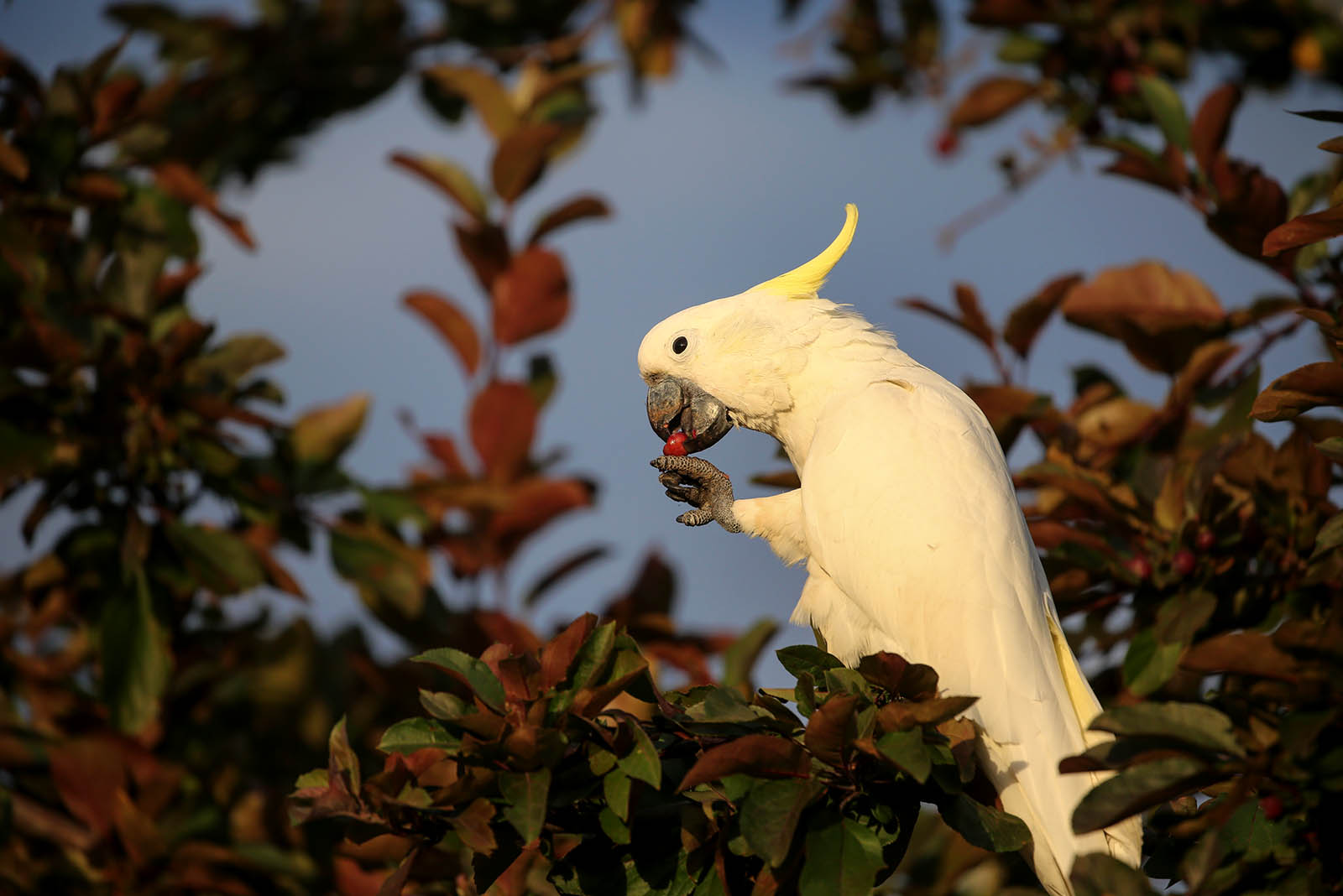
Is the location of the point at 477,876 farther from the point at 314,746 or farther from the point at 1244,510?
the point at 1244,510

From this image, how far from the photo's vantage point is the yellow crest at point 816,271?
2658 mm

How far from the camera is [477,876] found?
1757mm

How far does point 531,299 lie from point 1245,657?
2.18 meters

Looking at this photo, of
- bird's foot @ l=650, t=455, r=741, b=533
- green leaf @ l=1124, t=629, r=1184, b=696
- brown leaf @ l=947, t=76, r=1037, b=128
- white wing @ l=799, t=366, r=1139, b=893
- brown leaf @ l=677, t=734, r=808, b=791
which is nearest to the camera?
brown leaf @ l=677, t=734, r=808, b=791

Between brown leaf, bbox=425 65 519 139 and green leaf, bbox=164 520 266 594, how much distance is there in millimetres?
1481

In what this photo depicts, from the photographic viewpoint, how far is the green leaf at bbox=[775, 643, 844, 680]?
1954mm

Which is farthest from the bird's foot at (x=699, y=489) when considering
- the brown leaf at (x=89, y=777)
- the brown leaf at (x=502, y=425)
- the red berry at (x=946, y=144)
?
the red berry at (x=946, y=144)

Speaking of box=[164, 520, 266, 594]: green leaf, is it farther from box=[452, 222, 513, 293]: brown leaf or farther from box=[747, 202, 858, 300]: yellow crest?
box=[747, 202, 858, 300]: yellow crest

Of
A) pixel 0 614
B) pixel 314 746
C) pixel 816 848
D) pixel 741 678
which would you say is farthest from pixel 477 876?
pixel 0 614

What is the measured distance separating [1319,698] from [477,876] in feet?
3.95

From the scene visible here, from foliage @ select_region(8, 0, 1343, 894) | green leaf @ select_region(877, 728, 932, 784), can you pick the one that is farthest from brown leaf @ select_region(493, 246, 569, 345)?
green leaf @ select_region(877, 728, 932, 784)

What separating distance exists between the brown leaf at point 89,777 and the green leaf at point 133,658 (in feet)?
0.26

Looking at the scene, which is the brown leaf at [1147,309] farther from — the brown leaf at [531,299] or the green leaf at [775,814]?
the green leaf at [775,814]

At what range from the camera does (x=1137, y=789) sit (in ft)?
4.89
